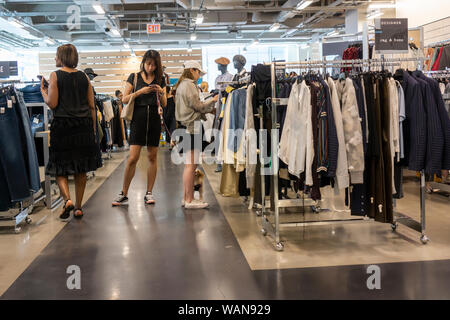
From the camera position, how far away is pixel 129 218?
4289 mm

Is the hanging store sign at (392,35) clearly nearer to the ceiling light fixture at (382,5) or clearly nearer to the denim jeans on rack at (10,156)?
the denim jeans on rack at (10,156)

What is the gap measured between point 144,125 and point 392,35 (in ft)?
8.30

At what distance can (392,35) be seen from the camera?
3.42 metres

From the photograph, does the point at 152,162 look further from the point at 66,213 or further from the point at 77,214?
the point at 66,213

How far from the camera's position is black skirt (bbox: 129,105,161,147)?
4.65m

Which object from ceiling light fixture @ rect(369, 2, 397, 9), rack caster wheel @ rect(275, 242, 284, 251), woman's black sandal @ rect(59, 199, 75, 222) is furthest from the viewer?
ceiling light fixture @ rect(369, 2, 397, 9)

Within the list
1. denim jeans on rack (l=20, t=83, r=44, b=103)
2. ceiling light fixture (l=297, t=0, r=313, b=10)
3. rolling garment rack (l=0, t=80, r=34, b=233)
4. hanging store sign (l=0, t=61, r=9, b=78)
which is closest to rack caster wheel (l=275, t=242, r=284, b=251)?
rolling garment rack (l=0, t=80, r=34, b=233)

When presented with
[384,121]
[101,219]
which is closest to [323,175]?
[384,121]

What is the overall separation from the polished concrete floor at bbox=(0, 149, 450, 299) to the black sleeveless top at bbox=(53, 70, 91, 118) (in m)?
1.02

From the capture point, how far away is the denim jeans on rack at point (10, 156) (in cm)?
381

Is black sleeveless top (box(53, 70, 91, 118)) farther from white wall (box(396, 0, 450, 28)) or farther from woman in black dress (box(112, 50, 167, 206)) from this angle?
white wall (box(396, 0, 450, 28))

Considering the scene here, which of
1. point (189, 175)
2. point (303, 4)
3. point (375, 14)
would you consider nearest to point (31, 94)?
point (189, 175)
